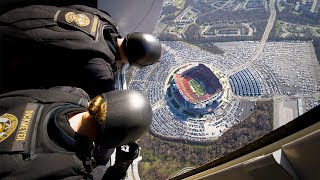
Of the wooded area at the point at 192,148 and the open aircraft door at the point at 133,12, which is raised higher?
the open aircraft door at the point at 133,12

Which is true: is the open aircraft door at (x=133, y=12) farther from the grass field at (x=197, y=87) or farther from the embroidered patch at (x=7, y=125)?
the grass field at (x=197, y=87)

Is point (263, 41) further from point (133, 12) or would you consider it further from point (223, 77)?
point (133, 12)

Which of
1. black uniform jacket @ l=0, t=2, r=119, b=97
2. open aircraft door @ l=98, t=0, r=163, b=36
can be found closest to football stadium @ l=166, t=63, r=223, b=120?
open aircraft door @ l=98, t=0, r=163, b=36

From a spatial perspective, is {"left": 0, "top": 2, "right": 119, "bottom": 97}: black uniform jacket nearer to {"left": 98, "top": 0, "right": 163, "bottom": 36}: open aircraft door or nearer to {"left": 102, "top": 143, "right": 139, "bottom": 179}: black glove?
{"left": 102, "top": 143, "right": 139, "bottom": 179}: black glove

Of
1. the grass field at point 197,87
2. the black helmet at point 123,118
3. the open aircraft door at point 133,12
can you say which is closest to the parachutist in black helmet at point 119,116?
the black helmet at point 123,118

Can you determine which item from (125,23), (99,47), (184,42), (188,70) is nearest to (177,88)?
(188,70)

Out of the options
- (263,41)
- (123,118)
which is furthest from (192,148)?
(123,118)

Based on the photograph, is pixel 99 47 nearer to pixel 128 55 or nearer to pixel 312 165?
pixel 128 55
